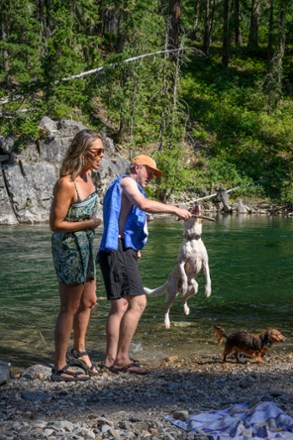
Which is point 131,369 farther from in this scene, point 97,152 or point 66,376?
point 97,152

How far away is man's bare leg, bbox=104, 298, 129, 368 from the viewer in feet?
21.1

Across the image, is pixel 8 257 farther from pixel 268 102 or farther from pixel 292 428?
pixel 268 102

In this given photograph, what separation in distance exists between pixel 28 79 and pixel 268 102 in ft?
60.4

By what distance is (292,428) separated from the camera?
14.4ft

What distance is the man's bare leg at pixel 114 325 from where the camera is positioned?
6418mm

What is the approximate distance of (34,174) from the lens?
25.8 m

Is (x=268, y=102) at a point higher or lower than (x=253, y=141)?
higher

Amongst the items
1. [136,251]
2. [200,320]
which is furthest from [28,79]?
[136,251]

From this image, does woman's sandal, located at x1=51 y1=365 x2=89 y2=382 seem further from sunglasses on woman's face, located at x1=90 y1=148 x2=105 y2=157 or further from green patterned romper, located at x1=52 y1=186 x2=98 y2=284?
sunglasses on woman's face, located at x1=90 y1=148 x2=105 y2=157

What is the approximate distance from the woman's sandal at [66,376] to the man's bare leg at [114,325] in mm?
543

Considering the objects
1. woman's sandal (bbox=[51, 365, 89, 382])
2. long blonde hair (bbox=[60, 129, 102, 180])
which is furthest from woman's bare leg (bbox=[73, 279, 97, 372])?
long blonde hair (bbox=[60, 129, 102, 180])

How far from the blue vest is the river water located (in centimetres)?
176

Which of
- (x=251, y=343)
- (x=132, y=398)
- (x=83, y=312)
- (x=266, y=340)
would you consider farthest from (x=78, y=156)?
(x=266, y=340)

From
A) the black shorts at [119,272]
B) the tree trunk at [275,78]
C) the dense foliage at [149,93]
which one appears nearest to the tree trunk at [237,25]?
the dense foliage at [149,93]
